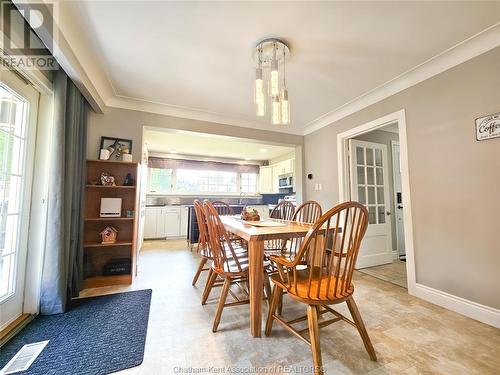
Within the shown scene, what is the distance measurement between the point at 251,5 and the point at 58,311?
2.86 meters

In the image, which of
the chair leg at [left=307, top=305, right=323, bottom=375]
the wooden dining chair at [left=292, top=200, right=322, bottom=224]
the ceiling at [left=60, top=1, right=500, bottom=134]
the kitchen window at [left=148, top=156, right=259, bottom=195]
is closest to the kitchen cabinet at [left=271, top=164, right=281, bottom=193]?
the kitchen window at [left=148, top=156, right=259, bottom=195]

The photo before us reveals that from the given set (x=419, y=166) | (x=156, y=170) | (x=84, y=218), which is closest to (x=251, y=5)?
(x=419, y=166)

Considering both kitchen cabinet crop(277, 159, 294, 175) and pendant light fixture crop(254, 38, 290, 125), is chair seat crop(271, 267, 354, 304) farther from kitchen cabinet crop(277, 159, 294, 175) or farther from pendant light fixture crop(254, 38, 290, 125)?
kitchen cabinet crop(277, 159, 294, 175)

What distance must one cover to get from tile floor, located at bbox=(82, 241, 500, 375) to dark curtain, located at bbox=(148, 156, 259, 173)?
4103 millimetres

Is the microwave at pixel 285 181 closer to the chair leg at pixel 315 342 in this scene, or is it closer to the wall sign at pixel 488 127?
the wall sign at pixel 488 127

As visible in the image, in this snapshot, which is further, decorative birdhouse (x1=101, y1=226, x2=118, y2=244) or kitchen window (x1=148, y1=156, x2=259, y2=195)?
kitchen window (x1=148, y1=156, x2=259, y2=195)

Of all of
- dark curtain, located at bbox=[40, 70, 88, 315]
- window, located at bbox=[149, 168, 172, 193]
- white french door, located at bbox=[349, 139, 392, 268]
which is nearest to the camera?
dark curtain, located at bbox=[40, 70, 88, 315]

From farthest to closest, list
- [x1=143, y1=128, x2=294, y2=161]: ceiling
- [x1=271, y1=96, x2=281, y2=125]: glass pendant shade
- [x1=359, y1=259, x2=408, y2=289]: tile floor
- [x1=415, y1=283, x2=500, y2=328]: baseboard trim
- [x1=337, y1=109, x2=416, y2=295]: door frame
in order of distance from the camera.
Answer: [x1=143, y1=128, x2=294, y2=161]: ceiling < [x1=359, y1=259, x2=408, y2=289]: tile floor < [x1=337, y1=109, x2=416, y2=295]: door frame < [x1=271, y1=96, x2=281, y2=125]: glass pendant shade < [x1=415, y1=283, x2=500, y2=328]: baseboard trim

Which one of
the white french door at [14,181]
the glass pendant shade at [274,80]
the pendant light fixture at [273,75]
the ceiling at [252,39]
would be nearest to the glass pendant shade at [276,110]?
the pendant light fixture at [273,75]

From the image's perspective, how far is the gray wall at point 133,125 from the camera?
8.77ft

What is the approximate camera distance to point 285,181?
5.75m

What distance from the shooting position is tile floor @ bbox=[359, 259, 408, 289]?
8.67ft

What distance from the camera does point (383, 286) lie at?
2475 mm

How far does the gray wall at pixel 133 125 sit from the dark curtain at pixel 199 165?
2793mm
